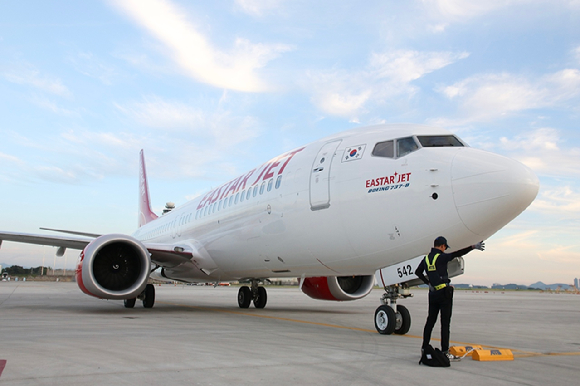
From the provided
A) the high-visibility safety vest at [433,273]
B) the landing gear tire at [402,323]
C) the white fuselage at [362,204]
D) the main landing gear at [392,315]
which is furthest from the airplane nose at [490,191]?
the landing gear tire at [402,323]

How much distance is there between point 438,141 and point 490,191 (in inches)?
58.2

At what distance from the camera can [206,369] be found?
14.6 ft

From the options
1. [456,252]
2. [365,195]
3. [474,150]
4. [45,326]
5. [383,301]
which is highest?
[474,150]

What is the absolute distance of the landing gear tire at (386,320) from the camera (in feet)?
24.2

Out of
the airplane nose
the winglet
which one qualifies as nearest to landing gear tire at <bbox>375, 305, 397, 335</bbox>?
the airplane nose

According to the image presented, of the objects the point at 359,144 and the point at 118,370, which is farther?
the point at 359,144

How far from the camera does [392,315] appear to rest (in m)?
7.39

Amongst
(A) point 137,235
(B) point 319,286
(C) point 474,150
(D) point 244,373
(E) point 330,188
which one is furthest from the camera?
(A) point 137,235

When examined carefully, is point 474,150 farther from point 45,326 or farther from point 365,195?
point 45,326

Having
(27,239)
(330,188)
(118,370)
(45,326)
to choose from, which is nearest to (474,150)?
(330,188)

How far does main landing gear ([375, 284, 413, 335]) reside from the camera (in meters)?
7.41

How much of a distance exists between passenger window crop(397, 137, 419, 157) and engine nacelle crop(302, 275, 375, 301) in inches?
197

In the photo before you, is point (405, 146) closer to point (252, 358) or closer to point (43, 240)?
point (252, 358)

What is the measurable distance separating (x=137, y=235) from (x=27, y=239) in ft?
36.4
